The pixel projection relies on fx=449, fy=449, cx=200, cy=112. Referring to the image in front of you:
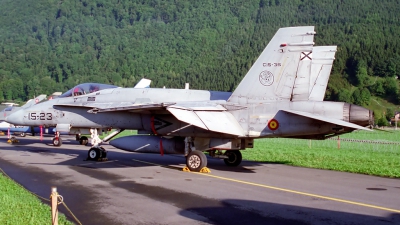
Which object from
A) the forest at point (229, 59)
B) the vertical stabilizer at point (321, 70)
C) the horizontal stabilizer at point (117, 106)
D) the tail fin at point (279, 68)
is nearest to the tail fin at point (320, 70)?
the vertical stabilizer at point (321, 70)

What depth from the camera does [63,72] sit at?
545ft

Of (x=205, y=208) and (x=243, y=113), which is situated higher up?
(x=243, y=113)

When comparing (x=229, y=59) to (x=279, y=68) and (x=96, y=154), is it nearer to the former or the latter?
(x=96, y=154)

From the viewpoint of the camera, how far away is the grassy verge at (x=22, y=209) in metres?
7.13

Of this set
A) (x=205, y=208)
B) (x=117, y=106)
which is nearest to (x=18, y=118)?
(x=117, y=106)

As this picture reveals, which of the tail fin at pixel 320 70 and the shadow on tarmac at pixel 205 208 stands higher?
the tail fin at pixel 320 70

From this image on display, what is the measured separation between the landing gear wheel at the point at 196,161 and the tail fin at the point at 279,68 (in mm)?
2132

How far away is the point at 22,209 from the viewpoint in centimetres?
787

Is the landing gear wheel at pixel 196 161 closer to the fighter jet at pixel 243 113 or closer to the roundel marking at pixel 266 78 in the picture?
the fighter jet at pixel 243 113

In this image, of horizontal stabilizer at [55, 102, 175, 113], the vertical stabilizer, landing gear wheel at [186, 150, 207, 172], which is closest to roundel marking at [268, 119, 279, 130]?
landing gear wheel at [186, 150, 207, 172]

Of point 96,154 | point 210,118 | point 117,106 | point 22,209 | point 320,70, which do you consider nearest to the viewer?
point 22,209

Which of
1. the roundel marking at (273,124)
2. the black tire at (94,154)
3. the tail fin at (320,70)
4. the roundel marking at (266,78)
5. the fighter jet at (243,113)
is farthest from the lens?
the tail fin at (320,70)

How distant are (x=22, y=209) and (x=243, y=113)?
7.75 metres

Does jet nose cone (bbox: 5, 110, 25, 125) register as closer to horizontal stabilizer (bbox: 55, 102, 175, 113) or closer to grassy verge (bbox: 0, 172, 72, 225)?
horizontal stabilizer (bbox: 55, 102, 175, 113)
